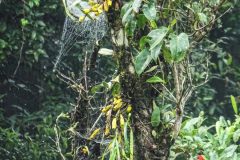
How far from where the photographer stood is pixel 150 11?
2023 mm

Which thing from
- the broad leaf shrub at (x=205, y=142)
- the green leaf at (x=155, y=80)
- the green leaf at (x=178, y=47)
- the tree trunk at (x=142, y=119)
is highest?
the green leaf at (x=178, y=47)

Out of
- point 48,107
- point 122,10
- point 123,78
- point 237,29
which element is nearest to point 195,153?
point 123,78

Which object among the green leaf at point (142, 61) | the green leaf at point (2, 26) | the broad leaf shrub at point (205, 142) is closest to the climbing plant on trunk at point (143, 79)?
the green leaf at point (142, 61)

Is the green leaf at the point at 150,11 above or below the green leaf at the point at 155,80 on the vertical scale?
above

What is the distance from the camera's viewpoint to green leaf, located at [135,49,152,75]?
202 cm

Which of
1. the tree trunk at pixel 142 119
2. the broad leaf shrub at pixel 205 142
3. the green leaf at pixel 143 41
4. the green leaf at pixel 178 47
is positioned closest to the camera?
the green leaf at pixel 178 47

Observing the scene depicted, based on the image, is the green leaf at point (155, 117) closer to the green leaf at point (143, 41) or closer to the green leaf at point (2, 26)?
the green leaf at point (143, 41)

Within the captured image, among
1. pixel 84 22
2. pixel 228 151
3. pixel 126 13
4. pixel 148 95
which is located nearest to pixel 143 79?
pixel 148 95

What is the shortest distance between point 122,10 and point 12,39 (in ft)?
8.51

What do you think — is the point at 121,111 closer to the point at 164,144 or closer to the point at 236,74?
the point at 164,144

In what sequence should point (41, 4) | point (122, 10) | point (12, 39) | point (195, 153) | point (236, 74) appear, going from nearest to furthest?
point (122, 10), point (195, 153), point (12, 39), point (41, 4), point (236, 74)

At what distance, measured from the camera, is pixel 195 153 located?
8.51 ft

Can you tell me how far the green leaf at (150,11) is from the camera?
200 cm

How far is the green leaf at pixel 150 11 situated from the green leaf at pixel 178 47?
4.6 inches
